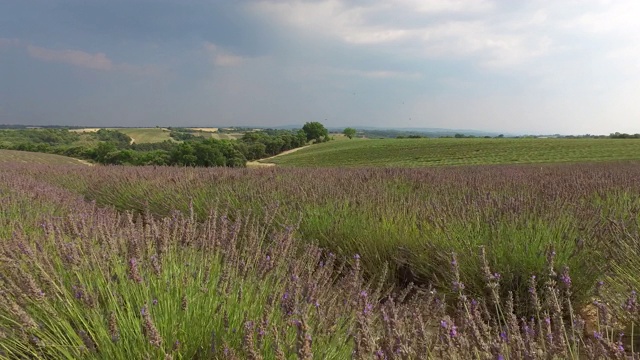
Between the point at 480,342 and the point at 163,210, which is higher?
the point at 480,342

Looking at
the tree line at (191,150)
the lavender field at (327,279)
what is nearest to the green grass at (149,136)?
the tree line at (191,150)

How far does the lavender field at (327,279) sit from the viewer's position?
1359 mm

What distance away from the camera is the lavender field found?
1.36 m

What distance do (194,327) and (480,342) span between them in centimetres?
103

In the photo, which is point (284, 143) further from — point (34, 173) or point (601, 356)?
point (601, 356)

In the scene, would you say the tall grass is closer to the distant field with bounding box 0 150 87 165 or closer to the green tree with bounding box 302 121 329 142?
the distant field with bounding box 0 150 87 165

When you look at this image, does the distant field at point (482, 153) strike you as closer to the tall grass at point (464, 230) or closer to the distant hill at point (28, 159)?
the distant hill at point (28, 159)

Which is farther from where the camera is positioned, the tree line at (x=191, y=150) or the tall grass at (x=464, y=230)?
the tree line at (x=191, y=150)

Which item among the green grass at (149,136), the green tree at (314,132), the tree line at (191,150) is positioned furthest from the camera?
the green grass at (149,136)

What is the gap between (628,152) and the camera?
26391 mm

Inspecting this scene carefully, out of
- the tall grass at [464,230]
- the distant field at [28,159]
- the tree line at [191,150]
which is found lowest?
the tree line at [191,150]

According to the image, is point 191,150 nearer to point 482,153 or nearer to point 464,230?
point 482,153

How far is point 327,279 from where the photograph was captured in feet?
6.97

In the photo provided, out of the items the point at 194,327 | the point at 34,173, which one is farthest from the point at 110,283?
the point at 34,173
